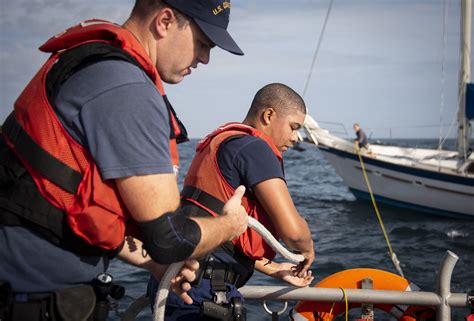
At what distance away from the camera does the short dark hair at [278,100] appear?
12.8ft

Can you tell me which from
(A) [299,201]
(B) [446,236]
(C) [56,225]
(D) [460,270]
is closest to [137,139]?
(C) [56,225]

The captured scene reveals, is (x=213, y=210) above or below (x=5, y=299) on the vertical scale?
below

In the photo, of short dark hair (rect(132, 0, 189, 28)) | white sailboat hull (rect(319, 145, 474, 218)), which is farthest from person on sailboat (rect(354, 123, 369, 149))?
short dark hair (rect(132, 0, 189, 28))

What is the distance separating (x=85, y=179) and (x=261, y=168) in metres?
1.28

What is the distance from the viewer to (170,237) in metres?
2.09

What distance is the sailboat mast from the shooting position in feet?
69.5

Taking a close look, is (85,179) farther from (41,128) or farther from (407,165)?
(407,165)

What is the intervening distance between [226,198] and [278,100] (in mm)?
978

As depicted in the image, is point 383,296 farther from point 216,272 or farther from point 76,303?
point 76,303

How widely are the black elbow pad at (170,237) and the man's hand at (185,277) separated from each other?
281 mm

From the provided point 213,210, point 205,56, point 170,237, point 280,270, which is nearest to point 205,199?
point 213,210

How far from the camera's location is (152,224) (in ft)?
6.77

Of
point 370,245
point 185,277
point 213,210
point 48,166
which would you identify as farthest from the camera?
point 370,245

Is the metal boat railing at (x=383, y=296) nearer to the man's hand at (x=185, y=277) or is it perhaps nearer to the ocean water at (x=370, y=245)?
the man's hand at (x=185, y=277)
